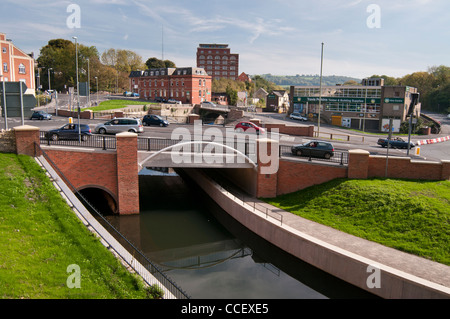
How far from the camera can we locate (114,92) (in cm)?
10900

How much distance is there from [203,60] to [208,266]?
469 ft

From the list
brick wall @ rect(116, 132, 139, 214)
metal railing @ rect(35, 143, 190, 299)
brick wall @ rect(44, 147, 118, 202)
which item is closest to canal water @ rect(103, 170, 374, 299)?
brick wall @ rect(116, 132, 139, 214)

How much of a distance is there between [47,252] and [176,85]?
7488 cm

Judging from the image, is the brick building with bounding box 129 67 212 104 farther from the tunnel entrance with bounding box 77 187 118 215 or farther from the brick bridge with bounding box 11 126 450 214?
the brick bridge with bounding box 11 126 450 214

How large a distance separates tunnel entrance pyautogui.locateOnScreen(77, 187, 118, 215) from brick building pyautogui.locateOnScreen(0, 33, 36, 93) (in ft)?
145

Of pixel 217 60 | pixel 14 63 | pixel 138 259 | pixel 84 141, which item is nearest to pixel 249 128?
pixel 84 141

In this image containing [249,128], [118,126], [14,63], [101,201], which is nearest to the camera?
[101,201]

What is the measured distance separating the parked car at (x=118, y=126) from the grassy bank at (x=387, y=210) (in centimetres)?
1547

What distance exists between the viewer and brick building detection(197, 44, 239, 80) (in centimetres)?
15225

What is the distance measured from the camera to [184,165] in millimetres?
22859

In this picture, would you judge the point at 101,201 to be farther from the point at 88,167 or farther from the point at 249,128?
the point at 249,128

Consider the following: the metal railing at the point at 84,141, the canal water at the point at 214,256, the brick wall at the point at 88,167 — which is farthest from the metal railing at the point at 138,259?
the metal railing at the point at 84,141

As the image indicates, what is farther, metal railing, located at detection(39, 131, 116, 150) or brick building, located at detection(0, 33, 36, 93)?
brick building, located at detection(0, 33, 36, 93)
